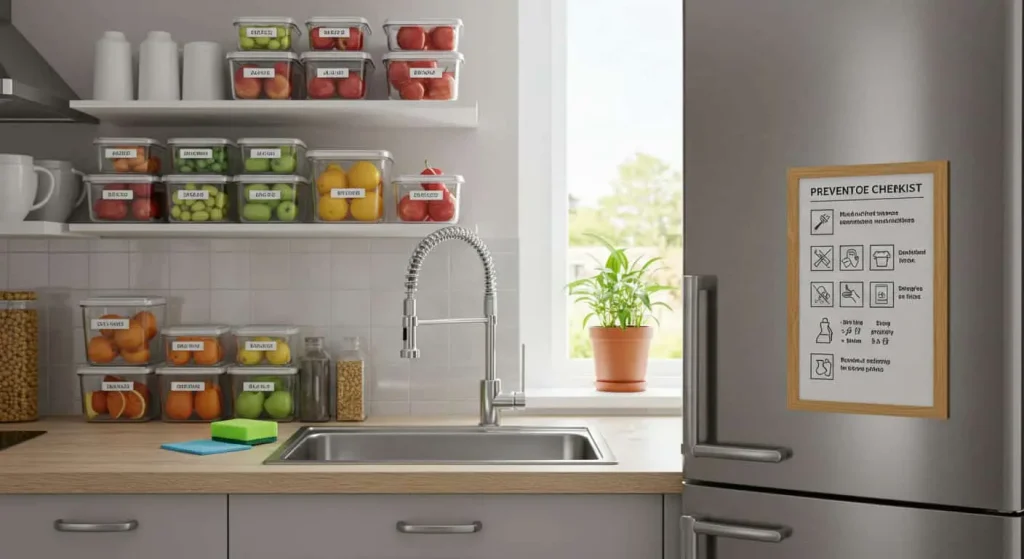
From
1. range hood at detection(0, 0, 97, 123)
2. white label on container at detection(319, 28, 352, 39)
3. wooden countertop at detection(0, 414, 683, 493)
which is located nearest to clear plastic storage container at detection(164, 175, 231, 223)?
range hood at detection(0, 0, 97, 123)

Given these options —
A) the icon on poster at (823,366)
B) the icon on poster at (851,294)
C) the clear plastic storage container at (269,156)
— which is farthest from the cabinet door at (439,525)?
the clear plastic storage container at (269,156)

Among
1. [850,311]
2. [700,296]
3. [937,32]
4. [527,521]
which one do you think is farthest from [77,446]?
[937,32]

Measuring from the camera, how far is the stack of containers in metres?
2.24

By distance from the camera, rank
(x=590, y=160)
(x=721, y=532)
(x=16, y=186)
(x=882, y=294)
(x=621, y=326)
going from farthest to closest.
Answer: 1. (x=590, y=160)
2. (x=621, y=326)
3. (x=16, y=186)
4. (x=721, y=532)
5. (x=882, y=294)

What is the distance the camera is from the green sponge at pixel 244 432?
201 centimetres

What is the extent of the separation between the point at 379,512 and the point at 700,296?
71 cm

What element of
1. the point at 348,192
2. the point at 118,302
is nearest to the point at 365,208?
the point at 348,192

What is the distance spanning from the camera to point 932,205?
4.80ft

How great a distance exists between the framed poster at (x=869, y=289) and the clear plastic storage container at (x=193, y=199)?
4.48 feet

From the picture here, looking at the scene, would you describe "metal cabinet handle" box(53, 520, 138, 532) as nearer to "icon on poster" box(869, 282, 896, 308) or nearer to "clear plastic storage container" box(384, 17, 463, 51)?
"clear plastic storage container" box(384, 17, 463, 51)

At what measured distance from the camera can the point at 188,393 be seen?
7.57ft

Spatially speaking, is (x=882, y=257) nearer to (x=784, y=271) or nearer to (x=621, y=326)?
(x=784, y=271)

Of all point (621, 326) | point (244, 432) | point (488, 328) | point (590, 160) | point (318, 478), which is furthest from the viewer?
point (590, 160)

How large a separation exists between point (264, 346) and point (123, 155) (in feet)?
1.87
